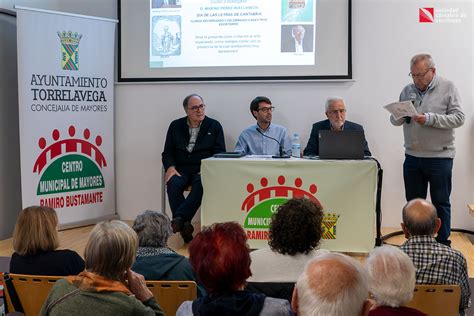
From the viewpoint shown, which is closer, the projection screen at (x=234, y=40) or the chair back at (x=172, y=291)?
the chair back at (x=172, y=291)

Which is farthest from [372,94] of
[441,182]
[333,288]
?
[333,288]

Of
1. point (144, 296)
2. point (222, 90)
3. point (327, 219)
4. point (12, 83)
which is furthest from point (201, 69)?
point (144, 296)

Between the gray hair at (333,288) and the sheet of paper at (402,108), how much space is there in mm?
2876

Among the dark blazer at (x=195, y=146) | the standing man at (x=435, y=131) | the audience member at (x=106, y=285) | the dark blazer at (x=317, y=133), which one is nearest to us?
the audience member at (x=106, y=285)

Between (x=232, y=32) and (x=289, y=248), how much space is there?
364 cm

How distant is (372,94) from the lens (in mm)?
5188

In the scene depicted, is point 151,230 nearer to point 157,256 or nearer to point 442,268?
point 157,256

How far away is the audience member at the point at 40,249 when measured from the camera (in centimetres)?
213

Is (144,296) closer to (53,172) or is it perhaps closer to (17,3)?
(53,172)

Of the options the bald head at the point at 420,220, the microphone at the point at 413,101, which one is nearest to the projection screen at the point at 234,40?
the microphone at the point at 413,101

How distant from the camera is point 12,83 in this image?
5.12 meters

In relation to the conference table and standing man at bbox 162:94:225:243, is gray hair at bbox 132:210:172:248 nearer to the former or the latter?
the conference table

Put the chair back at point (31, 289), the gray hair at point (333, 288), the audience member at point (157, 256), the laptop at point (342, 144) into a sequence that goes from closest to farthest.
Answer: the gray hair at point (333, 288), the chair back at point (31, 289), the audience member at point (157, 256), the laptop at point (342, 144)

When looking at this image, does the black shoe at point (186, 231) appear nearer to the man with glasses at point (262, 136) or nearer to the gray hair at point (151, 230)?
the man with glasses at point (262, 136)
